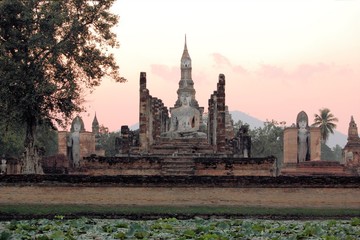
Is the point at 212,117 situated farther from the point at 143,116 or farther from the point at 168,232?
the point at 168,232

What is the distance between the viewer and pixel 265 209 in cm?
2088

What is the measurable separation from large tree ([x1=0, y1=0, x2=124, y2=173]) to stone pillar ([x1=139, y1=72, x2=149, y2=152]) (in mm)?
6480

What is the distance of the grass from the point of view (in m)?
20.0

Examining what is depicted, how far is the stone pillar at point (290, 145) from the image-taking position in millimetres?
36656

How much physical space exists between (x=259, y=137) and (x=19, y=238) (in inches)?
2506

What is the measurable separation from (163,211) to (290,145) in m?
17.9

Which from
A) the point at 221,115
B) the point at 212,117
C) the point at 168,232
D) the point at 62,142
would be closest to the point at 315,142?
the point at 212,117

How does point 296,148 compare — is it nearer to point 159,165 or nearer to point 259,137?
point 159,165

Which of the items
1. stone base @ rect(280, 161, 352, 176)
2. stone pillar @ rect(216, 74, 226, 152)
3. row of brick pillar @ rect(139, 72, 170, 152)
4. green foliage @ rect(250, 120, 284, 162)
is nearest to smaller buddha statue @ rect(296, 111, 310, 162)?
stone base @ rect(280, 161, 352, 176)

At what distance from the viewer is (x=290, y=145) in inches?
1453

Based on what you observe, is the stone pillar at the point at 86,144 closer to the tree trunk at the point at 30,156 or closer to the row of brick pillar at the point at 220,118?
the row of brick pillar at the point at 220,118

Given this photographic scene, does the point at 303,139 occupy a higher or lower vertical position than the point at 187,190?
higher

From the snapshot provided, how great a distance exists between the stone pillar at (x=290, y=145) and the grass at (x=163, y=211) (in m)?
15.7

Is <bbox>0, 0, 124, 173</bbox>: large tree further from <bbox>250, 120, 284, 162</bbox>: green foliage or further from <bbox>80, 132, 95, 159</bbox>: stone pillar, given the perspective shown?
<bbox>250, 120, 284, 162</bbox>: green foliage
